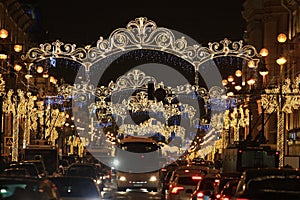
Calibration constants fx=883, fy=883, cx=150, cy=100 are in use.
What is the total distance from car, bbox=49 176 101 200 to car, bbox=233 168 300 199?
553cm

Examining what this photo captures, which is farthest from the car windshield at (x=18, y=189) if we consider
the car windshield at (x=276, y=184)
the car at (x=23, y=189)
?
the car windshield at (x=276, y=184)

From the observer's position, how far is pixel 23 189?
15.2 m

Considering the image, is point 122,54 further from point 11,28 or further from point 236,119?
point 11,28

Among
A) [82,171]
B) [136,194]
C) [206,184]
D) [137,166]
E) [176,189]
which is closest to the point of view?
[206,184]

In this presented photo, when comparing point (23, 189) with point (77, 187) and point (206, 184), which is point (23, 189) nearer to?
point (77, 187)

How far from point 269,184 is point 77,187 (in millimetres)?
7048

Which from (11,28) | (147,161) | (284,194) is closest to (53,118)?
(11,28)

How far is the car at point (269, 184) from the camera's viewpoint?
15.7m

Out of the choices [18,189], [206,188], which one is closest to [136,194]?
[206,188]

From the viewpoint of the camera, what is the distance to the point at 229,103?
6881 centimetres

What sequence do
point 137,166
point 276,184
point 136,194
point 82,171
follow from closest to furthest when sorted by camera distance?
point 276,184 → point 82,171 → point 136,194 → point 137,166

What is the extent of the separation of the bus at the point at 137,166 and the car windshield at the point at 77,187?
94.5ft

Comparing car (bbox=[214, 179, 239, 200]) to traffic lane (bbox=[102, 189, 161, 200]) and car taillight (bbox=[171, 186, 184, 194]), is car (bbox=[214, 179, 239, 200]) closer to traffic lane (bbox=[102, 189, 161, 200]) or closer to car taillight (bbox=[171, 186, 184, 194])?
car taillight (bbox=[171, 186, 184, 194])

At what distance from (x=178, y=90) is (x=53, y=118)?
27.0 meters
